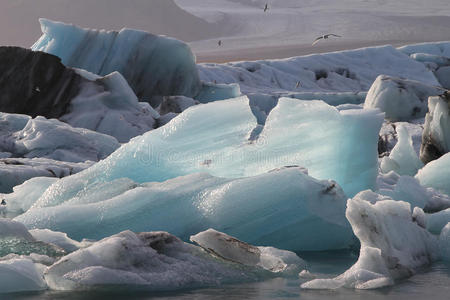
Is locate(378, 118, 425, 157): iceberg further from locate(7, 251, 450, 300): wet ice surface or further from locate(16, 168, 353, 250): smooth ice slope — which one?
locate(7, 251, 450, 300): wet ice surface

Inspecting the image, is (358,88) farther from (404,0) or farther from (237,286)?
Result: (404,0)

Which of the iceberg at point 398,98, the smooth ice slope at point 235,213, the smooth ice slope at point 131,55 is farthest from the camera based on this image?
the smooth ice slope at point 131,55

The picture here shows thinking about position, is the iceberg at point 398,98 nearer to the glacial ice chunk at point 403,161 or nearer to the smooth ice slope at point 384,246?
the glacial ice chunk at point 403,161

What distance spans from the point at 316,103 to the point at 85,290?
3.70 metres

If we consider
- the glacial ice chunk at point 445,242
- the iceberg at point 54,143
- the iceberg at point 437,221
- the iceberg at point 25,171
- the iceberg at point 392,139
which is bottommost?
the iceberg at point 392,139

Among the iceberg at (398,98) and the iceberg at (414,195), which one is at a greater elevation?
the iceberg at (414,195)

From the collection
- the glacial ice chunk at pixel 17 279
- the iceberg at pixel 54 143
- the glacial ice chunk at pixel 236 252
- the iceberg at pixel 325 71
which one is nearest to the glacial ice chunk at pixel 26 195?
the glacial ice chunk at pixel 236 252

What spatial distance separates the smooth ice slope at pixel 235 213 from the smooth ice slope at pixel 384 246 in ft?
2.48

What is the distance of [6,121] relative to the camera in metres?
13.9

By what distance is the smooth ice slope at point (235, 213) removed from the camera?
22.2ft

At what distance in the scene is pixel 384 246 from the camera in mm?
5730

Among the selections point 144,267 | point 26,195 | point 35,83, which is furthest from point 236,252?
point 35,83

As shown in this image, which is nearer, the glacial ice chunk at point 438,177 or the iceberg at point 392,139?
the glacial ice chunk at point 438,177

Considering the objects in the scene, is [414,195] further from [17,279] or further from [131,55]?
[131,55]
